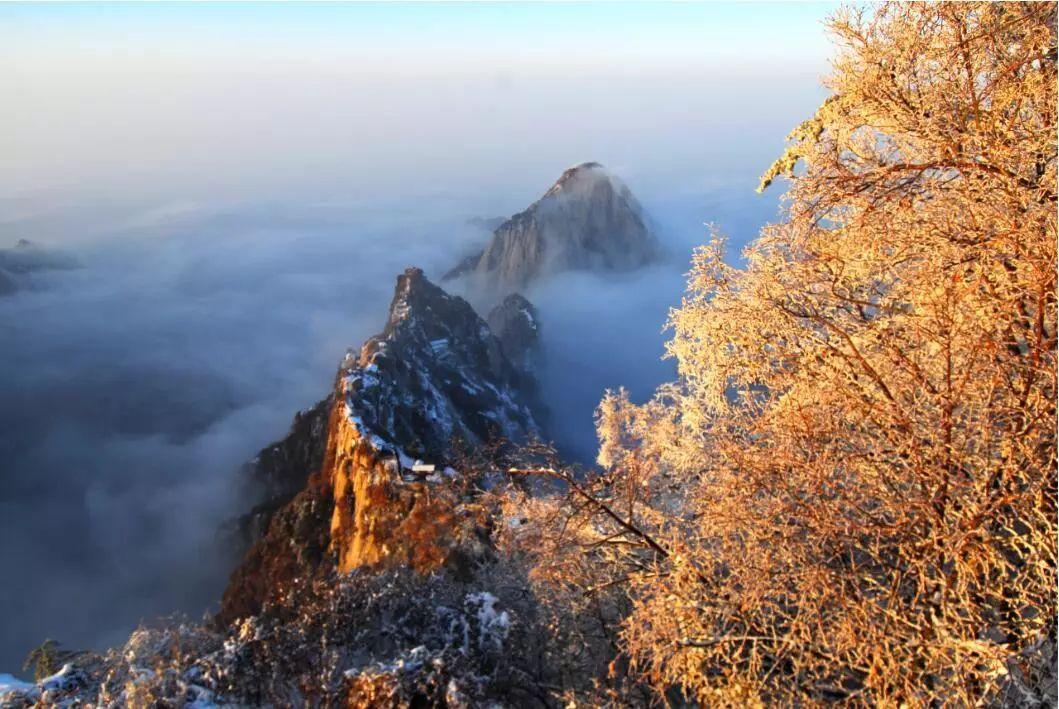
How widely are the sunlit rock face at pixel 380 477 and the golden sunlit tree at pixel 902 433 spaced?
2491mm

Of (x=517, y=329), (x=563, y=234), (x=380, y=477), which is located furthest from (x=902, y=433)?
(x=563, y=234)

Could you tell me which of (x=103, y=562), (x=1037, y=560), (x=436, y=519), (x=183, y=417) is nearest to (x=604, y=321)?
(x=183, y=417)

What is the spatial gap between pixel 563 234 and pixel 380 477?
520 feet

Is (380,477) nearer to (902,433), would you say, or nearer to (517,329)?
(902,433)

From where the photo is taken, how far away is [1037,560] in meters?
4.20

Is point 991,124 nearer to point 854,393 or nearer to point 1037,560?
point 854,393

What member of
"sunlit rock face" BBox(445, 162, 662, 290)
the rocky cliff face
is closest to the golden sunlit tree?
the rocky cliff face

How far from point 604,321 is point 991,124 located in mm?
180549

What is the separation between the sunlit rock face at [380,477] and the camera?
15242 mm

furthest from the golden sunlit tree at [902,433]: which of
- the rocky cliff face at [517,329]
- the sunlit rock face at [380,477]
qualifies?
the rocky cliff face at [517,329]

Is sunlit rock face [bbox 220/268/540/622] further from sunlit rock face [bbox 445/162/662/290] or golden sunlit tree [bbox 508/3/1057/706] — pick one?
sunlit rock face [bbox 445/162/662/290]

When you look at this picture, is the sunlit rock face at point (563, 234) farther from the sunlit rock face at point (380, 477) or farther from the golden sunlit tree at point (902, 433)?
the golden sunlit tree at point (902, 433)

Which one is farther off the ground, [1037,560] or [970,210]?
[970,210]

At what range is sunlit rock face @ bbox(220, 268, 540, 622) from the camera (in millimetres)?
15242
